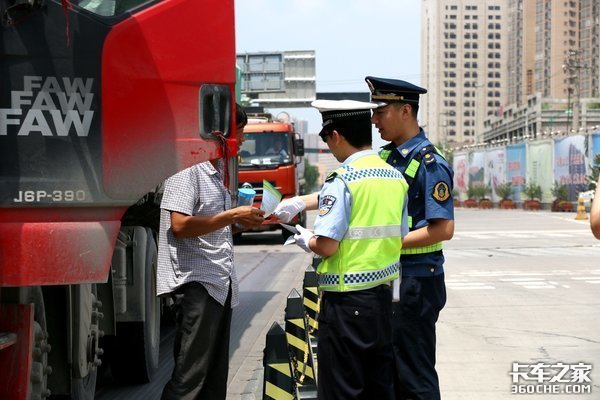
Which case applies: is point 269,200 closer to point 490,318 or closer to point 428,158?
point 428,158

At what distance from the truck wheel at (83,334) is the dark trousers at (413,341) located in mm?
1760

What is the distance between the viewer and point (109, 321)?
20.9ft

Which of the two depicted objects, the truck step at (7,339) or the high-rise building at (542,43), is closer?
the truck step at (7,339)

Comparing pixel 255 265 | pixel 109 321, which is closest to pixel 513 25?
pixel 255 265

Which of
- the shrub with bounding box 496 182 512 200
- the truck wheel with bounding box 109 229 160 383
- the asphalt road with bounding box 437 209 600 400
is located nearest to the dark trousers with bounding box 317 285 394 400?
the asphalt road with bounding box 437 209 600 400

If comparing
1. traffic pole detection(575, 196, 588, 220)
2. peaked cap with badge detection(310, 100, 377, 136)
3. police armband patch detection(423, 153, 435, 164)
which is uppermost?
peaked cap with badge detection(310, 100, 377, 136)

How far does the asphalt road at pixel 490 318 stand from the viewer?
7.57 meters

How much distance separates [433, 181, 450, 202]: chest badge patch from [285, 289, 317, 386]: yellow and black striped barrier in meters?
1.64

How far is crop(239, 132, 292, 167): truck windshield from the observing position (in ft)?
84.7

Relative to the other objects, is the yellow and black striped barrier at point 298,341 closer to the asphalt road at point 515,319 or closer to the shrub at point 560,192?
the asphalt road at point 515,319

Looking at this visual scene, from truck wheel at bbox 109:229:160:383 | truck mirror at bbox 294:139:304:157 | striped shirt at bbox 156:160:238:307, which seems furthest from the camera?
truck mirror at bbox 294:139:304:157

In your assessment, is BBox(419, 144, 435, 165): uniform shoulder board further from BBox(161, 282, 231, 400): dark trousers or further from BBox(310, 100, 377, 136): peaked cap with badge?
BBox(161, 282, 231, 400): dark trousers

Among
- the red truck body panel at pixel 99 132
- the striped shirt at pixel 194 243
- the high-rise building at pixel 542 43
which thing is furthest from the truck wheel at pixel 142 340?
the high-rise building at pixel 542 43

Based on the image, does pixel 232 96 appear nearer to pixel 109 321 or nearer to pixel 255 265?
pixel 109 321
